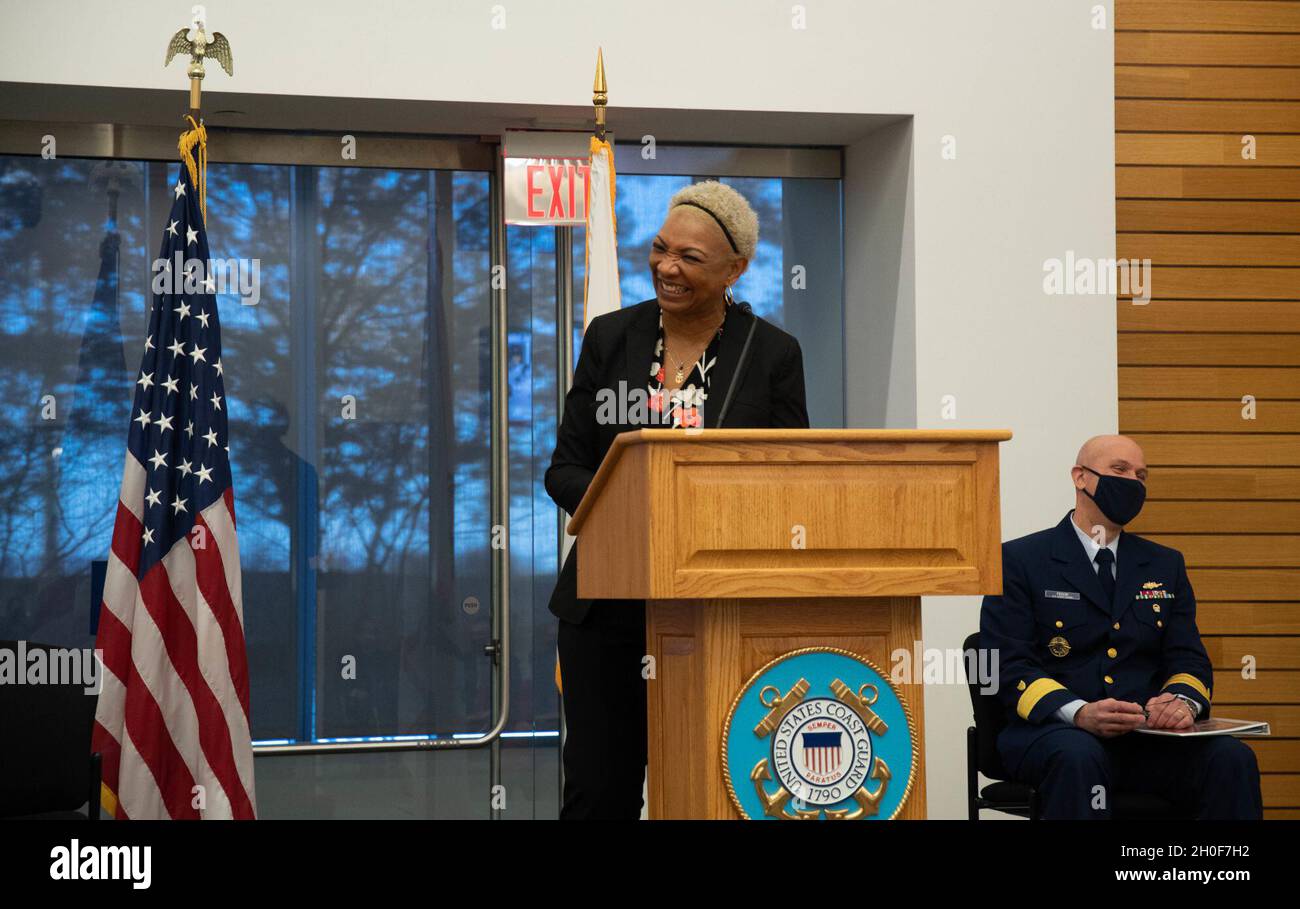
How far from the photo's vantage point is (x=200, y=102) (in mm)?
5121

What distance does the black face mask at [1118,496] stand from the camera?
4.24 metres

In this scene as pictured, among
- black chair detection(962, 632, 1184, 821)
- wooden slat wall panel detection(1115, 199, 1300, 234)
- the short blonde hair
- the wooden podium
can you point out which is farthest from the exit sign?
the wooden podium

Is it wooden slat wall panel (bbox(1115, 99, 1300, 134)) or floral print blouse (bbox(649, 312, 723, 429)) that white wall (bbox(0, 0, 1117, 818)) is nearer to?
wooden slat wall panel (bbox(1115, 99, 1300, 134))

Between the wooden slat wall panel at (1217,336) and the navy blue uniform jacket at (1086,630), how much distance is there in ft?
5.21

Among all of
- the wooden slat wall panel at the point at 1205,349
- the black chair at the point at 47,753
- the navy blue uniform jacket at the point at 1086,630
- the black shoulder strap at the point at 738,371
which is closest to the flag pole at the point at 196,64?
the black chair at the point at 47,753

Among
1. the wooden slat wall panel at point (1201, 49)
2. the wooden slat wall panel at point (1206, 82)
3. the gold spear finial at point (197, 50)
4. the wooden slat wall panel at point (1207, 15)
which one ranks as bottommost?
the gold spear finial at point (197, 50)

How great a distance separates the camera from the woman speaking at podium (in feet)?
9.39

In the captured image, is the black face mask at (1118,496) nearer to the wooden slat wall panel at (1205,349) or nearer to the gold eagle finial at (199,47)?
the wooden slat wall panel at (1205,349)

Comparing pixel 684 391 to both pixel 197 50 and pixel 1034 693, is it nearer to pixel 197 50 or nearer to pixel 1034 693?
pixel 1034 693

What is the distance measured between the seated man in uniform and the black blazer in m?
1.45

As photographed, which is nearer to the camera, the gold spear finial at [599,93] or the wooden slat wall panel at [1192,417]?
the gold spear finial at [599,93]

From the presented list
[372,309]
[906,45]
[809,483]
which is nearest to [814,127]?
[906,45]
